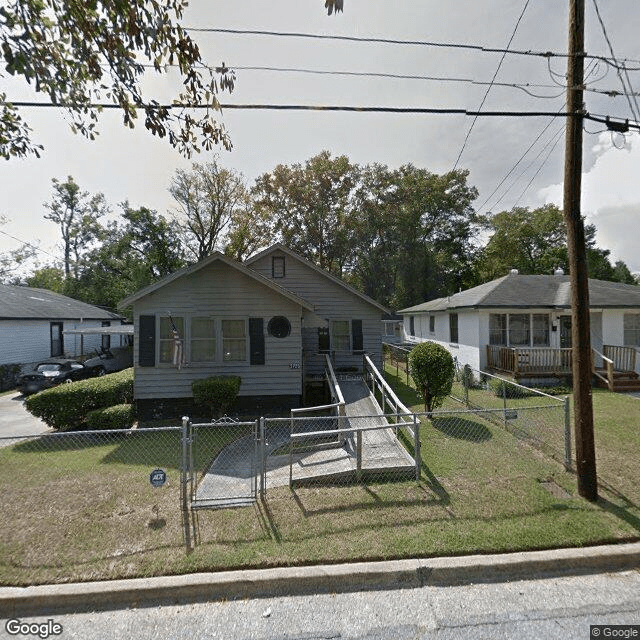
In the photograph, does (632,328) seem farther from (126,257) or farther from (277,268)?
(126,257)

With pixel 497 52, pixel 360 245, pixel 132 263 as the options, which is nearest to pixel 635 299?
pixel 497 52

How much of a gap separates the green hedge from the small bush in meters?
0.38

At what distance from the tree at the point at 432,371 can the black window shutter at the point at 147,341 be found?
7314mm

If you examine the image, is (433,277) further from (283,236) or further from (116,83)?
(116,83)

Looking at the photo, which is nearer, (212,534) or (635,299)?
(212,534)

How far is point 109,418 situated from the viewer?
8.71 metres

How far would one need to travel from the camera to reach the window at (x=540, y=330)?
14.9 meters

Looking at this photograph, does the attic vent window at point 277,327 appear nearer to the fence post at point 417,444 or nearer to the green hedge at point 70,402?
the green hedge at point 70,402

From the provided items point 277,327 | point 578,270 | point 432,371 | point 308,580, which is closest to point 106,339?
point 277,327

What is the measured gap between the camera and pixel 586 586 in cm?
349

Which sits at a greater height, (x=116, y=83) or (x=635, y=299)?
(x=116, y=83)

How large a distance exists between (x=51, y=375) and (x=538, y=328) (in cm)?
2052

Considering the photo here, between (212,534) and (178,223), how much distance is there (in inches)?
1200

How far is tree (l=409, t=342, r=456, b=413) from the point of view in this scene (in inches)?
352
